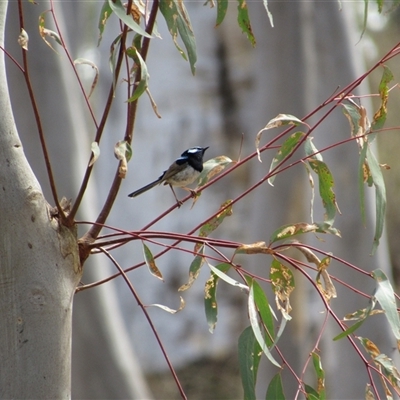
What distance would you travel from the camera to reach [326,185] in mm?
894

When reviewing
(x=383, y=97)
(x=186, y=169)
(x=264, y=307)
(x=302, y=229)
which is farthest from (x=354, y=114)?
(x=186, y=169)

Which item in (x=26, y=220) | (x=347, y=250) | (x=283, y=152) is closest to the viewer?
(x=26, y=220)

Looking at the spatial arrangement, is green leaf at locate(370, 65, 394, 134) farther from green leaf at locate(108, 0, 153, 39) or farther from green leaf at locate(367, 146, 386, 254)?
green leaf at locate(108, 0, 153, 39)

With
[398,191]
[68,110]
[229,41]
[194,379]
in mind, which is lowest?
[194,379]

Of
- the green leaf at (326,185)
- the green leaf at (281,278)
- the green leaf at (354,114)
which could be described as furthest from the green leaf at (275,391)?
the green leaf at (354,114)

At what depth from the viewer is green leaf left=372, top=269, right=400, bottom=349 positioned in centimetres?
75

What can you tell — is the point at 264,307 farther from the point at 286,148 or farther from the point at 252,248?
the point at 286,148

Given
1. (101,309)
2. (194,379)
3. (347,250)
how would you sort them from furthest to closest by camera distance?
1. (194,379)
2. (101,309)
3. (347,250)

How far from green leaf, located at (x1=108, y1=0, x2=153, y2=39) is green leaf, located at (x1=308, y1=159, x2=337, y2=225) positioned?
28cm

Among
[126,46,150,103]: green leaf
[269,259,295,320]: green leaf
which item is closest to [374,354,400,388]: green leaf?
[269,259,295,320]: green leaf

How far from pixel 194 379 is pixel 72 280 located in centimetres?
371

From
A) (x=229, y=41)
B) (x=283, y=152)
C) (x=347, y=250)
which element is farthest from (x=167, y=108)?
(x=283, y=152)

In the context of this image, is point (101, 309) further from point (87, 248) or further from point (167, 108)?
point (167, 108)

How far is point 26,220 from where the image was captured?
705 millimetres
